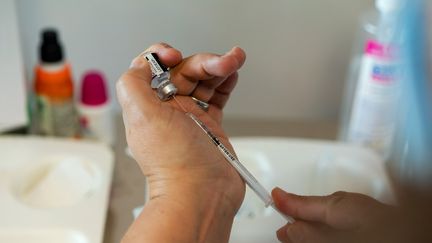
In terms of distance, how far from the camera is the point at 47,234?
56cm

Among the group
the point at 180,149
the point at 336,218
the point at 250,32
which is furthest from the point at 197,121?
the point at 250,32

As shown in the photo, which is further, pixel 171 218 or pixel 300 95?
pixel 300 95

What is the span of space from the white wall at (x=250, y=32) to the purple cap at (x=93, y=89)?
15 millimetres

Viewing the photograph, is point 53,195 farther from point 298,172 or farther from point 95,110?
point 298,172

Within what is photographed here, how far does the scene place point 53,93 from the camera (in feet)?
2.26

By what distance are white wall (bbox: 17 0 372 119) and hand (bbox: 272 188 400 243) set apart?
203 mm

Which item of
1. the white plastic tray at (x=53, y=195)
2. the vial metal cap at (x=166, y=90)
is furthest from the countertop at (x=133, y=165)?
the vial metal cap at (x=166, y=90)

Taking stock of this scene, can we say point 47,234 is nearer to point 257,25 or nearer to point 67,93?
point 67,93

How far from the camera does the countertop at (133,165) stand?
0.55 metres

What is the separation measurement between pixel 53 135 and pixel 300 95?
33cm

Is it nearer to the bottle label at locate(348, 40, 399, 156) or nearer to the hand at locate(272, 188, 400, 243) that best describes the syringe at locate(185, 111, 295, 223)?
the hand at locate(272, 188, 400, 243)

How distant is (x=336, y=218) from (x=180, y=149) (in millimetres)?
127

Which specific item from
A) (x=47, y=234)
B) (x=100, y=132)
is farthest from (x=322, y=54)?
(x=47, y=234)

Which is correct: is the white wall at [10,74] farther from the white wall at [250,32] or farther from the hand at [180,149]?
the hand at [180,149]
